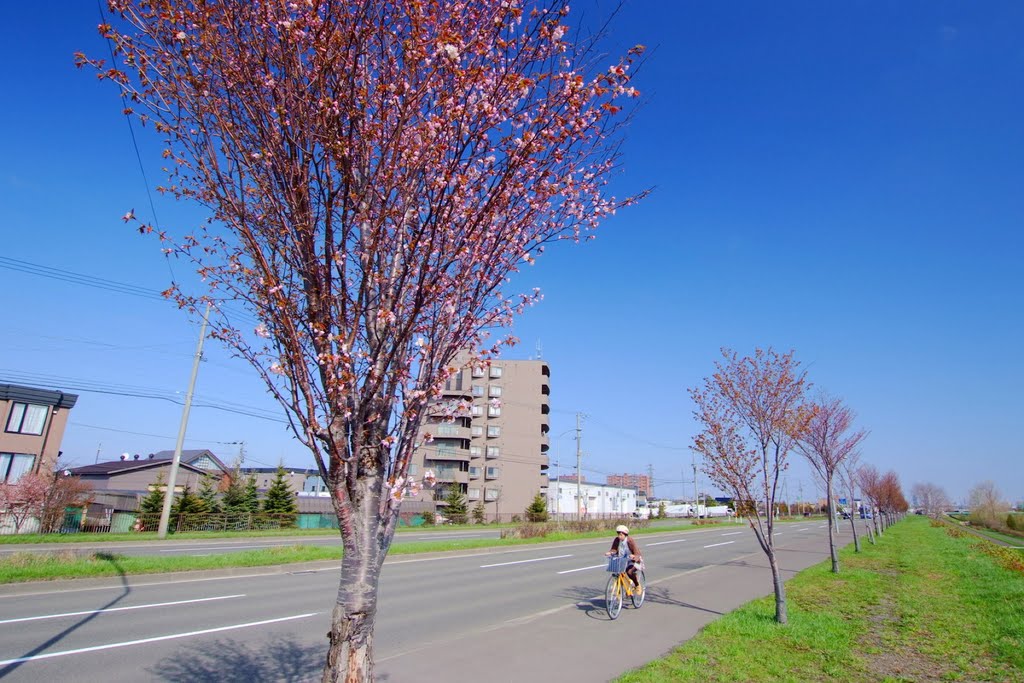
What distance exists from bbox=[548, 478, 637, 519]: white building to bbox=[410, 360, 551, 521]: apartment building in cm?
707

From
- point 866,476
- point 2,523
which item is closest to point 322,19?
point 2,523

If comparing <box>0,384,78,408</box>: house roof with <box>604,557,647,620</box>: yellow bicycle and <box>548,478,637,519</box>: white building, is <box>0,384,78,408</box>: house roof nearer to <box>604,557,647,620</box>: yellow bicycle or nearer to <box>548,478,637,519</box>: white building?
<box>604,557,647,620</box>: yellow bicycle

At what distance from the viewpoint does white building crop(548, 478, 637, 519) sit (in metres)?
74.7

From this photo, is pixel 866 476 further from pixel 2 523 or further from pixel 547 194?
pixel 2 523

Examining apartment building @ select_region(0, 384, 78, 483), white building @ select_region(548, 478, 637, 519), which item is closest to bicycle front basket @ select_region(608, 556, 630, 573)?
apartment building @ select_region(0, 384, 78, 483)

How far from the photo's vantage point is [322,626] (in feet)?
30.0

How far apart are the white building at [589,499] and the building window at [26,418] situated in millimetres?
51604

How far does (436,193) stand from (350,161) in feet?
1.65

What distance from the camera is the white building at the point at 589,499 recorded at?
245 feet

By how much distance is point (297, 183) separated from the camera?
3.18 meters

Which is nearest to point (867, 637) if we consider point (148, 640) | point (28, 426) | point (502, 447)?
point (148, 640)

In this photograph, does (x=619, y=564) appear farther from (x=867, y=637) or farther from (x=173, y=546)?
(x=173, y=546)

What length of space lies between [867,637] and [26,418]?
42927 millimetres

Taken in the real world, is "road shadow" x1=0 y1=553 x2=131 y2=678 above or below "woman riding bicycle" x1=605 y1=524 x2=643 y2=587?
below
